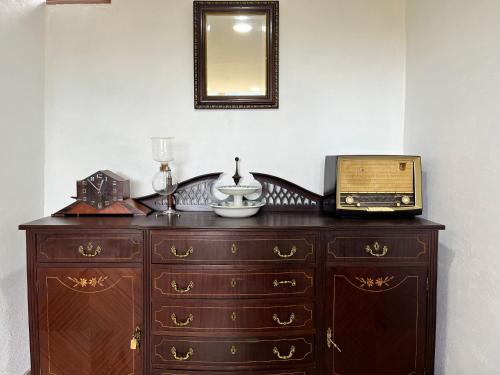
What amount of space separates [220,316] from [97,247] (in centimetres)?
58

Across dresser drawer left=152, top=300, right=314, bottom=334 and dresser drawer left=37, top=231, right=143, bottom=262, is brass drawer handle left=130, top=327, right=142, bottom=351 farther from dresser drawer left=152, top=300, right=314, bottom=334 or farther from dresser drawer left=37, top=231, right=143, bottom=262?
dresser drawer left=37, top=231, right=143, bottom=262

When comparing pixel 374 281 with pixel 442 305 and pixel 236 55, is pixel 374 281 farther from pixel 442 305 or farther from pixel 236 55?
pixel 236 55

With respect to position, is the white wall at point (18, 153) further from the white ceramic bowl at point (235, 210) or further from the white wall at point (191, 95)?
the white ceramic bowl at point (235, 210)

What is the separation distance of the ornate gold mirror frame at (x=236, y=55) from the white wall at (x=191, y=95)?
0.05 m

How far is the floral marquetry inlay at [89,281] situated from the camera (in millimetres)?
1440

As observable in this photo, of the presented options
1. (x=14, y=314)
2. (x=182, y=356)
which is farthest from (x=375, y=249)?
(x=14, y=314)

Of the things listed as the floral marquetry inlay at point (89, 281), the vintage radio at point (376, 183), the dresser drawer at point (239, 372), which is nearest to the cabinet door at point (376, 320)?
the dresser drawer at point (239, 372)

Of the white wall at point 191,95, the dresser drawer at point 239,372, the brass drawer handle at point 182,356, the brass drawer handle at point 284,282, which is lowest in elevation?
the dresser drawer at point 239,372

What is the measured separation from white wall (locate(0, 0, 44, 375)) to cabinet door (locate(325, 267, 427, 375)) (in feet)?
4.72

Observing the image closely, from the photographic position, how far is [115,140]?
6.19 feet

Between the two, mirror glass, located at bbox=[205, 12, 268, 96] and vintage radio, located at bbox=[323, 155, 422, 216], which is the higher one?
mirror glass, located at bbox=[205, 12, 268, 96]

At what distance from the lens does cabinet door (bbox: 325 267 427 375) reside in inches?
56.7

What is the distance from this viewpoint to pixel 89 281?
4.73 feet

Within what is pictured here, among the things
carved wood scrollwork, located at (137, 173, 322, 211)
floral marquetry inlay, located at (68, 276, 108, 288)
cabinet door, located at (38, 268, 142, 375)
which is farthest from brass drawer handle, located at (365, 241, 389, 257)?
floral marquetry inlay, located at (68, 276, 108, 288)
